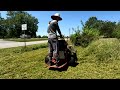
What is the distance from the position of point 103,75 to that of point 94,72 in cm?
56

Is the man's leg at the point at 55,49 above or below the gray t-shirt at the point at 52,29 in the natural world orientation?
below

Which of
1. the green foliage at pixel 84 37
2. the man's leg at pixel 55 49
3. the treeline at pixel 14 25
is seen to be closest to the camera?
the man's leg at pixel 55 49

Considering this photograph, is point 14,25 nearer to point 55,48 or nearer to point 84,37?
Result: point 84,37

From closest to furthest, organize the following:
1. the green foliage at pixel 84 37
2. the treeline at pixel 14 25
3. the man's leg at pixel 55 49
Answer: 1. the man's leg at pixel 55 49
2. the green foliage at pixel 84 37
3. the treeline at pixel 14 25

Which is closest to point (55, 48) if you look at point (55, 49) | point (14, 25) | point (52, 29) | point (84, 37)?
point (55, 49)

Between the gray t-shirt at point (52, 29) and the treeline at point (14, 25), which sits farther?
the treeline at point (14, 25)

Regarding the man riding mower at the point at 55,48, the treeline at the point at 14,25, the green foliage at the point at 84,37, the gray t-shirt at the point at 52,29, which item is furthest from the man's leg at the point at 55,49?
the treeline at the point at 14,25

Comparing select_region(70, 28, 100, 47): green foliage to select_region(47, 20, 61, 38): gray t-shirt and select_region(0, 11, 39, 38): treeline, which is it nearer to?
select_region(47, 20, 61, 38): gray t-shirt

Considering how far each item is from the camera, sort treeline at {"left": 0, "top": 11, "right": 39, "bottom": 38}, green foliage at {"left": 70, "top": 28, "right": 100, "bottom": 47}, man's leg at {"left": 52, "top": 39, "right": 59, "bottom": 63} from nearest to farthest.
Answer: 1. man's leg at {"left": 52, "top": 39, "right": 59, "bottom": 63}
2. green foliage at {"left": 70, "top": 28, "right": 100, "bottom": 47}
3. treeline at {"left": 0, "top": 11, "right": 39, "bottom": 38}

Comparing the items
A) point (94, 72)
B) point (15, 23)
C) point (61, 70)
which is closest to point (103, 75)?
point (94, 72)

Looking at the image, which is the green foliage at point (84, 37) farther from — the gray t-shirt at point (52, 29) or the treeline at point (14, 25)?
the treeline at point (14, 25)

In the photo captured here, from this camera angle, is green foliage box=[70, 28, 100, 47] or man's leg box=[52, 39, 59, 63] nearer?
man's leg box=[52, 39, 59, 63]

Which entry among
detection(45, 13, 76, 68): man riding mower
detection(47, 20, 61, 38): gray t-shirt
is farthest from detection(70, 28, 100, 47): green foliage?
detection(47, 20, 61, 38): gray t-shirt
